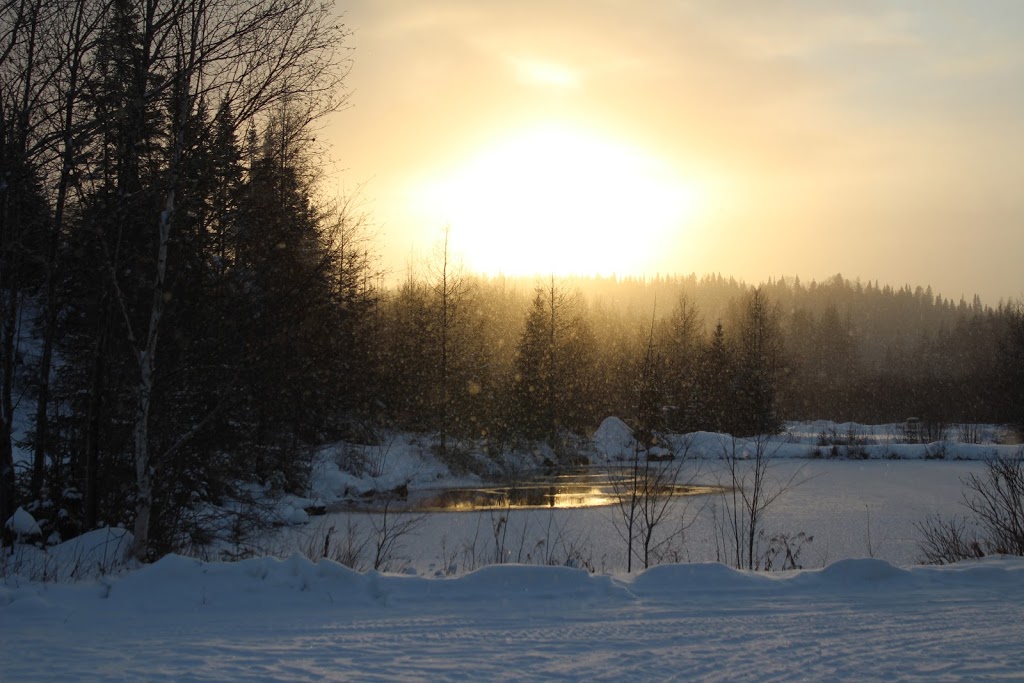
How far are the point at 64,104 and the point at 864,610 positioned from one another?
9672 mm

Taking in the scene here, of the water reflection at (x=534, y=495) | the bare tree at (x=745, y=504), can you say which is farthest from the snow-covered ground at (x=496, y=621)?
the water reflection at (x=534, y=495)

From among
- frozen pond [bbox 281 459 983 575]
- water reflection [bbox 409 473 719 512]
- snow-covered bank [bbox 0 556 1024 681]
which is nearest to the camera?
snow-covered bank [bbox 0 556 1024 681]

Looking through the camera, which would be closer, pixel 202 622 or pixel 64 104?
pixel 202 622

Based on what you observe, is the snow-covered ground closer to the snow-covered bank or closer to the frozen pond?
the snow-covered bank

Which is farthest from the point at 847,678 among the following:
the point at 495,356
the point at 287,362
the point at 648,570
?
the point at 495,356

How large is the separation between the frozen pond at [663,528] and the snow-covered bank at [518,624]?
171cm

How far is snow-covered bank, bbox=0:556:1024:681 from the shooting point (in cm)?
425

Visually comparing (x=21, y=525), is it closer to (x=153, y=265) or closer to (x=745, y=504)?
(x=153, y=265)

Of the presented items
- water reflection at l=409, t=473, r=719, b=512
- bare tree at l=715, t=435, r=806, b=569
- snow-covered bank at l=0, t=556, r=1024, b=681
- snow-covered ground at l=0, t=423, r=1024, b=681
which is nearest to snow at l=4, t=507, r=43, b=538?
snow-covered ground at l=0, t=423, r=1024, b=681

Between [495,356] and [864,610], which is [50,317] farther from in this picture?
[495,356]

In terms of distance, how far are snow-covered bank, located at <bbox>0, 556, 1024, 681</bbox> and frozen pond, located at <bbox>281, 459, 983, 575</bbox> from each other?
1.71 m

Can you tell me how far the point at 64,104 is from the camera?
28.7ft

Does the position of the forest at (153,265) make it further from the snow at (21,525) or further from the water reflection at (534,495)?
the water reflection at (534,495)

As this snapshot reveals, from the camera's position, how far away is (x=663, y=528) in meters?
13.7
